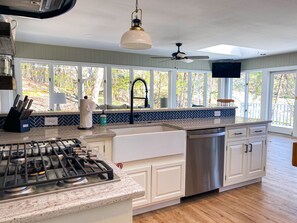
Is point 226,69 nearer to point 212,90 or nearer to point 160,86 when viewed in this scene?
point 212,90

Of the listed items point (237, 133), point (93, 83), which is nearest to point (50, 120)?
point (237, 133)

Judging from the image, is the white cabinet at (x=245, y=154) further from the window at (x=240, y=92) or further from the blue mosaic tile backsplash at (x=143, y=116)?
the window at (x=240, y=92)

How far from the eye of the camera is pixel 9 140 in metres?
1.75

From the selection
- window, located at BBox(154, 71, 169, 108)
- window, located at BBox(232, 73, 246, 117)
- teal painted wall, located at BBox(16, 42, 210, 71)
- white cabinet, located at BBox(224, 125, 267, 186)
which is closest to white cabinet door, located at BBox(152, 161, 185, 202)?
white cabinet, located at BBox(224, 125, 267, 186)

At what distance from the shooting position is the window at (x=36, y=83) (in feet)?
19.7

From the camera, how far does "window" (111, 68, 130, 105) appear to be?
718 cm

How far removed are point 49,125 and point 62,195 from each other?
180cm

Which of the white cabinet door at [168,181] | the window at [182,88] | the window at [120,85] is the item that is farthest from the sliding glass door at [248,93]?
the white cabinet door at [168,181]

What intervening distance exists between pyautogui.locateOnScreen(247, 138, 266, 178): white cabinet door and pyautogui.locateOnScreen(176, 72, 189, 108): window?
204 inches

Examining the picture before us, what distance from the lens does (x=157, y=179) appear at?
2.37 metres

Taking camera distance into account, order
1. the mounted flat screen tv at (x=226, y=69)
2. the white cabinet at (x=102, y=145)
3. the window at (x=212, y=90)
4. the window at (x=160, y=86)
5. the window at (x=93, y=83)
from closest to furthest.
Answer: the white cabinet at (x=102, y=145), the window at (x=93, y=83), the window at (x=160, y=86), the mounted flat screen tv at (x=226, y=69), the window at (x=212, y=90)

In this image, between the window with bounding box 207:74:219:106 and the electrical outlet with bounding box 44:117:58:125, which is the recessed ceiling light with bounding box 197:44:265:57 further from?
the electrical outlet with bounding box 44:117:58:125

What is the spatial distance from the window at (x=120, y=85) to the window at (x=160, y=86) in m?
1.06

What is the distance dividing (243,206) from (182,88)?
6141 millimetres
